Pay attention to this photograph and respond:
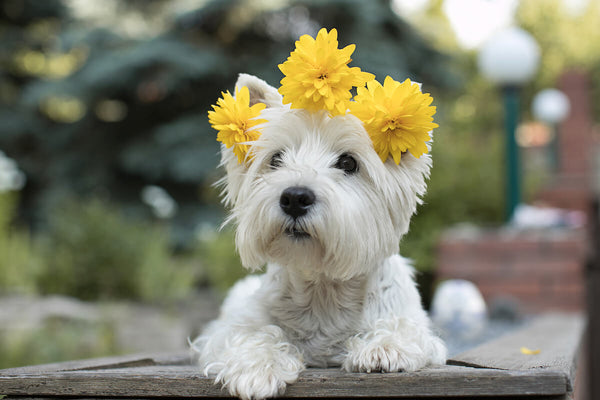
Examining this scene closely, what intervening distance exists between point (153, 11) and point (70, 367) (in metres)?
11.9

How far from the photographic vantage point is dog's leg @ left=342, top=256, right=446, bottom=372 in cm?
199

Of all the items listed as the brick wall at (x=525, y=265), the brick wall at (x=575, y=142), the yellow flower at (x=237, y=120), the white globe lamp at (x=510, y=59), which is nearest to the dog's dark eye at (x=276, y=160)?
the yellow flower at (x=237, y=120)

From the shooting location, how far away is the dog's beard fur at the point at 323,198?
209 cm

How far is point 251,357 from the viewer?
6.67 feet

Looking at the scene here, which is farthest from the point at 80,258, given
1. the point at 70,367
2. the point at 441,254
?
the point at 70,367

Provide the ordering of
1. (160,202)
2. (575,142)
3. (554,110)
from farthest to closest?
(554,110), (575,142), (160,202)

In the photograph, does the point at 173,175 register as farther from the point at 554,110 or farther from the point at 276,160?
the point at 554,110

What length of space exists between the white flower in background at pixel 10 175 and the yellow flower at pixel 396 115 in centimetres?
908

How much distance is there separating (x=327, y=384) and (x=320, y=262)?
0.43m

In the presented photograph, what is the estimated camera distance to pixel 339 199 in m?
2.08

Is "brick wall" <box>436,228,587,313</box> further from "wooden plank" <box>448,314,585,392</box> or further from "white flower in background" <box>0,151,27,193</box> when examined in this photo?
"white flower in background" <box>0,151,27,193</box>

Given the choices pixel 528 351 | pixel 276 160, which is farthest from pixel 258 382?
pixel 528 351

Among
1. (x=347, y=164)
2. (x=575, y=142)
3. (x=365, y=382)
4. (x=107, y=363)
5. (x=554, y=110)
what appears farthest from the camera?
(x=554, y=110)

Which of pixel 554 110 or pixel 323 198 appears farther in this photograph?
pixel 554 110
